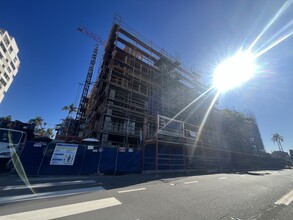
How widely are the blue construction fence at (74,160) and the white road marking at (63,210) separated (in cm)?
663

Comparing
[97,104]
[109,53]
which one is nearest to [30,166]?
[97,104]

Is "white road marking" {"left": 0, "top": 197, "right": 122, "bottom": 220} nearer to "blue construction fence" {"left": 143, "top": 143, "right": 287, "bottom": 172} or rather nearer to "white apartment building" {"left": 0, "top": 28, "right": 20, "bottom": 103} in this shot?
"blue construction fence" {"left": 143, "top": 143, "right": 287, "bottom": 172}

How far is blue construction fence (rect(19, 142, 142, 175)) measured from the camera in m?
→ 8.86

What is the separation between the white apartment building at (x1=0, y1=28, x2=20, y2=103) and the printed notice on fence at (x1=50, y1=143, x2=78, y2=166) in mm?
48375

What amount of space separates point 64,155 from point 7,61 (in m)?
53.3

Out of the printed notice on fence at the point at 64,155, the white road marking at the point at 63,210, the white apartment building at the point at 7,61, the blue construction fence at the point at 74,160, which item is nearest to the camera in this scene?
the white road marking at the point at 63,210

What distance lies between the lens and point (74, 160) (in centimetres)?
980

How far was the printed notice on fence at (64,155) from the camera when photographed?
938 cm

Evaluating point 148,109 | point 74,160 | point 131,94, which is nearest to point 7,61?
point 131,94

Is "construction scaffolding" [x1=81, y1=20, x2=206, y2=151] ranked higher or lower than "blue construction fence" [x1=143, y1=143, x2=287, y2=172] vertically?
higher

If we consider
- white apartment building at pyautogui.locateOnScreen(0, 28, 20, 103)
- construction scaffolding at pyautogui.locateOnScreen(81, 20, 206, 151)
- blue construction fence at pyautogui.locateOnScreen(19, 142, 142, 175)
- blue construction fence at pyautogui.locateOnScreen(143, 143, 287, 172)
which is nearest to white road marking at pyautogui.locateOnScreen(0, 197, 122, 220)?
blue construction fence at pyautogui.locateOnScreen(19, 142, 142, 175)

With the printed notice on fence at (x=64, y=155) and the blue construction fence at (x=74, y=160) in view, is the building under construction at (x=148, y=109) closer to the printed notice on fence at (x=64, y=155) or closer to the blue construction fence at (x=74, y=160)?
the blue construction fence at (x=74, y=160)

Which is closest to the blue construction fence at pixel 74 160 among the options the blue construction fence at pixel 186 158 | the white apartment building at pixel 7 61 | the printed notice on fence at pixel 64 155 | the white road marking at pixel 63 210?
the printed notice on fence at pixel 64 155

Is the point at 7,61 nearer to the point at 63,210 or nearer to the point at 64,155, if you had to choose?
the point at 64,155
